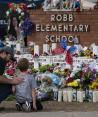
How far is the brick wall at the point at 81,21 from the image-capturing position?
18.3m

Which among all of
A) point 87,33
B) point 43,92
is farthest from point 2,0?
point 43,92

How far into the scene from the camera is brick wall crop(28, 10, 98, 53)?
Answer: 721 inches

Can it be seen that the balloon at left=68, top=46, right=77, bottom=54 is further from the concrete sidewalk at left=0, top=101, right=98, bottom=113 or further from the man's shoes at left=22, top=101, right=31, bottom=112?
the man's shoes at left=22, top=101, right=31, bottom=112

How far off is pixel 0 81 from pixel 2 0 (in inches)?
421

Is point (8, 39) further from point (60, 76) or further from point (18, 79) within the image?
point (18, 79)

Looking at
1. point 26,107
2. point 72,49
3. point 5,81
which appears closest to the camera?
point 5,81

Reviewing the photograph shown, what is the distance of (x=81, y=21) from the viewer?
18281 millimetres

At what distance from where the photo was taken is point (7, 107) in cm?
1329
